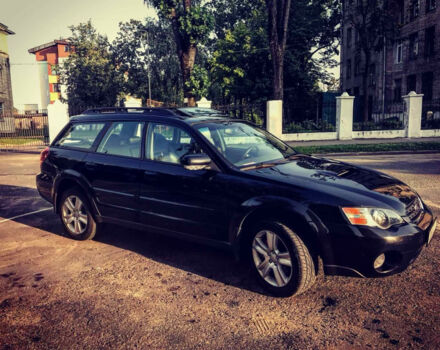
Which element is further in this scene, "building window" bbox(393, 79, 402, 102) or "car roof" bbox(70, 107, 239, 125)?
"building window" bbox(393, 79, 402, 102)

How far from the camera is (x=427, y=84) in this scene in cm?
2967

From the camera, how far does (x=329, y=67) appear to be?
3581 centimetres

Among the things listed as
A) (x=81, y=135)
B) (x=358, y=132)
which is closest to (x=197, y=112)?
(x=81, y=135)

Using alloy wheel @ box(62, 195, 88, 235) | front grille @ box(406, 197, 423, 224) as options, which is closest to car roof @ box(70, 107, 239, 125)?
alloy wheel @ box(62, 195, 88, 235)

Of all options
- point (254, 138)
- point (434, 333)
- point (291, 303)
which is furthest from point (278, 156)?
point (434, 333)

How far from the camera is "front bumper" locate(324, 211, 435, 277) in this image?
296cm

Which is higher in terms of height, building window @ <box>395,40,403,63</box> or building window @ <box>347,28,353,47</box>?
building window @ <box>347,28,353,47</box>

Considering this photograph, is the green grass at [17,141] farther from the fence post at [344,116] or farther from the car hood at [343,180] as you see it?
the car hood at [343,180]

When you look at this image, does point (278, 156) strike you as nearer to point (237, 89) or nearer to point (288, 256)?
point (288, 256)

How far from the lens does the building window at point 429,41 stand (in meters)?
29.2

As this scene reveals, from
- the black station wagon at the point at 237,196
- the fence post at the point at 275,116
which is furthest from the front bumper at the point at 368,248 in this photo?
the fence post at the point at 275,116

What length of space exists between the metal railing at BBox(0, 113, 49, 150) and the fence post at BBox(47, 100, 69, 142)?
1474 millimetres

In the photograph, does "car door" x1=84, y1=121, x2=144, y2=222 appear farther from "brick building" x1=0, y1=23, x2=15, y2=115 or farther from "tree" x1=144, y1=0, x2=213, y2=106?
"brick building" x1=0, y1=23, x2=15, y2=115

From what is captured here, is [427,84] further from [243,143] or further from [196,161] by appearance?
[196,161]
